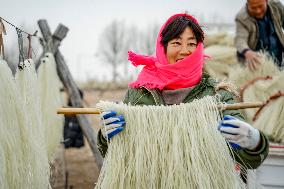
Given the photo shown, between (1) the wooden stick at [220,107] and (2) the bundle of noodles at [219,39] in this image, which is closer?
(1) the wooden stick at [220,107]

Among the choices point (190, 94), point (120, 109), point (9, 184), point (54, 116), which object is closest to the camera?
point (9, 184)

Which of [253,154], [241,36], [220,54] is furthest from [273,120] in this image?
[220,54]

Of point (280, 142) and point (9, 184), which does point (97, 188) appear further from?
point (280, 142)

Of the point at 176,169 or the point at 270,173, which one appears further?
the point at 270,173

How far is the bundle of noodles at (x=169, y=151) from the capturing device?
6.25 feet

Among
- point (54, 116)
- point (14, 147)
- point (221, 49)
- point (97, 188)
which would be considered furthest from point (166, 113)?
point (221, 49)

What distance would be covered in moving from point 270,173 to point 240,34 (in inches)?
79.0

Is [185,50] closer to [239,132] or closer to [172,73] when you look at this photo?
[172,73]

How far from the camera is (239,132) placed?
181 centimetres

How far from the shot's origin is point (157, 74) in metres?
2.30

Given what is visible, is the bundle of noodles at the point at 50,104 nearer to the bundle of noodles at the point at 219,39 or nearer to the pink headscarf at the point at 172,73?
the pink headscarf at the point at 172,73

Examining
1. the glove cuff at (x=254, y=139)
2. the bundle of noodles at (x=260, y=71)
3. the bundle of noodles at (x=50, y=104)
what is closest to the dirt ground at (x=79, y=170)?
the bundle of noodles at (x=50, y=104)

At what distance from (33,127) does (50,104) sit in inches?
74.0

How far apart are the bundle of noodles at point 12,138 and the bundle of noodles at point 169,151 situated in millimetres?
376
